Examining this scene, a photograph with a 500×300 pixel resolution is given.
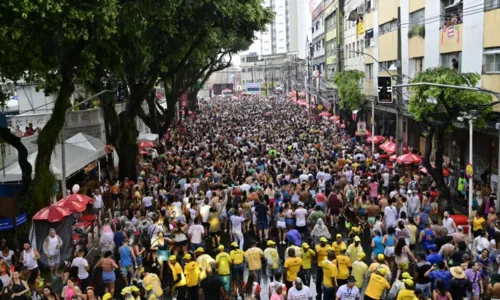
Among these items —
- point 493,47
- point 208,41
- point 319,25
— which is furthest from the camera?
point 319,25

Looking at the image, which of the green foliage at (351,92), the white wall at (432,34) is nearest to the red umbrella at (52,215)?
the white wall at (432,34)

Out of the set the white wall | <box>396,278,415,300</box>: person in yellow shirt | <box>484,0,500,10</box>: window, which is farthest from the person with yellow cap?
the white wall

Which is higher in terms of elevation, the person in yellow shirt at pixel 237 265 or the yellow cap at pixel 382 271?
the yellow cap at pixel 382 271

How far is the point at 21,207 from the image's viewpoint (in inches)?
621

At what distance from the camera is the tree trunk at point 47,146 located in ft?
51.7

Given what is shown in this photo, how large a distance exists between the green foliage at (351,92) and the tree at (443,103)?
15.6 metres

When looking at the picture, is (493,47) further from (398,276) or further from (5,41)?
(5,41)

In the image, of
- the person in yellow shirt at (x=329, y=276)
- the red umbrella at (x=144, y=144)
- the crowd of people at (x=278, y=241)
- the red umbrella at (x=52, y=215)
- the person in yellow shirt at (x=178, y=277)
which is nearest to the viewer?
the crowd of people at (x=278, y=241)

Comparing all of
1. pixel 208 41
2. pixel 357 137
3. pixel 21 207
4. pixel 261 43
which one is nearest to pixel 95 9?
pixel 21 207

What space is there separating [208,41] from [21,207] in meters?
11.6

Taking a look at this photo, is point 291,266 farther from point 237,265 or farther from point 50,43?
point 50,43

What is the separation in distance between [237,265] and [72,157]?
11.5 m

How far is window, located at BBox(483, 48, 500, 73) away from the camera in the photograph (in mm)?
19594

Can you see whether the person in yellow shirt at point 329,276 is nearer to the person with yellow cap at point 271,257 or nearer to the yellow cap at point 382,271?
the yellow cap at point 382,271
